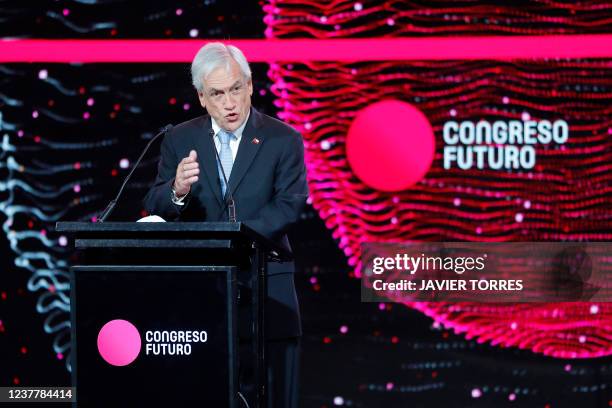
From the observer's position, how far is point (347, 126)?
4133 mm

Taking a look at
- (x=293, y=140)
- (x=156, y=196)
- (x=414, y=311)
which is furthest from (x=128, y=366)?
(x=414, y=311)

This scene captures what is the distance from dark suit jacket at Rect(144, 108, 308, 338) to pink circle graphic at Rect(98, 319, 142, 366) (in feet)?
1.52

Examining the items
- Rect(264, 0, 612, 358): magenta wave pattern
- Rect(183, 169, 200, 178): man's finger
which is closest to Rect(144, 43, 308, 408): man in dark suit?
Rect(183, 169, 200, 178): man's finger

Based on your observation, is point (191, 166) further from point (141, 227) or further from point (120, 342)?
point (120, 342)

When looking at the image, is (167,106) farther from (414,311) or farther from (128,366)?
(128,366)

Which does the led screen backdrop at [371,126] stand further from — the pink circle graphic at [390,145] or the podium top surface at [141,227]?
the podium top surface at [141,227]

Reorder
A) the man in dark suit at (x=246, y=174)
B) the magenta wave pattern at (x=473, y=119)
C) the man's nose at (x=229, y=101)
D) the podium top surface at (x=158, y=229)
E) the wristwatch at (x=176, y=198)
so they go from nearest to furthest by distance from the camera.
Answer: the podium top surface at (x=158, y=229) < the wristwatch at (x=176, y=198) < the man in dark suit at (x=246, y=174) < the man's nose at (x=229, y=101) < the magenta wave pattern at (x=473, y=119)

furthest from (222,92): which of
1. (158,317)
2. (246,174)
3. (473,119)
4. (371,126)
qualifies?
(473,119)

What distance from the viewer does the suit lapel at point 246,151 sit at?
8.50 ft

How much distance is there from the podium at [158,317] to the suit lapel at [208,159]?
0.47 m

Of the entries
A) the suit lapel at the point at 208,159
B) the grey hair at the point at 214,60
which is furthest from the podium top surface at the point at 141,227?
the grey hair at the point at 214,60

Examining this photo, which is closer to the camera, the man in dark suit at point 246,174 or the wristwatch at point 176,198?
the wristwatch at point 176,198

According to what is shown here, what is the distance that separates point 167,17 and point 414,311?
6.52 feet
